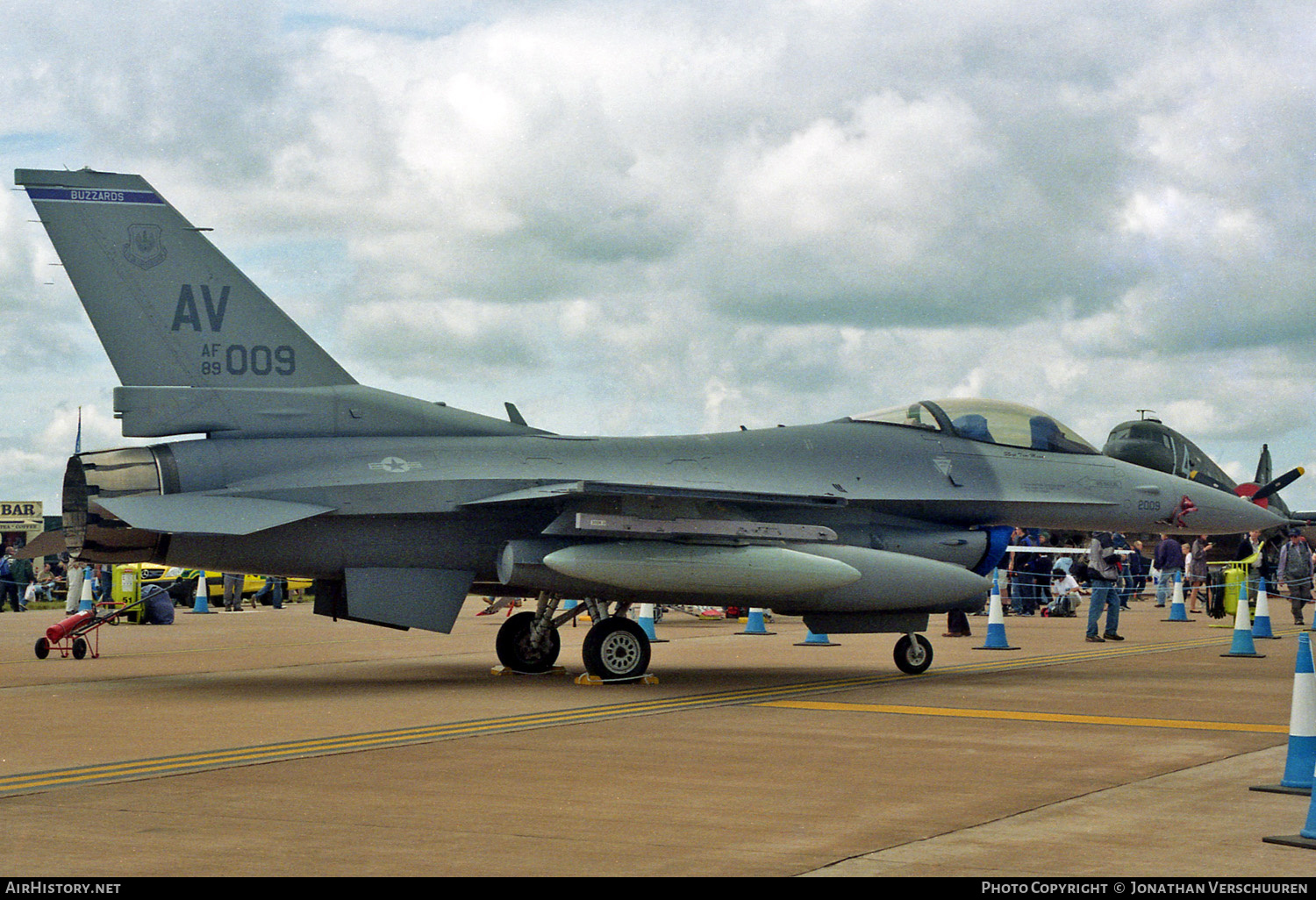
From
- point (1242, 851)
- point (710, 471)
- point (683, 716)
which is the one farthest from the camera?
point (710, 471)

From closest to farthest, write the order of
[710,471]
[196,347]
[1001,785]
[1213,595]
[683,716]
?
[1001,785]
[683,716]
[196,347]
[710,471]
[1213,595]

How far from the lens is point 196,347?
42.8 ft

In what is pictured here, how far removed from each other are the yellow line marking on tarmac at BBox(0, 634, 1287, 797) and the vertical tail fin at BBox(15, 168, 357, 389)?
4571 mm

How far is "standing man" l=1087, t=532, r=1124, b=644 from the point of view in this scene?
66.5 feet

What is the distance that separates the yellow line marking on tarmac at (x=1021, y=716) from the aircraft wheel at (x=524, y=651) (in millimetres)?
3508

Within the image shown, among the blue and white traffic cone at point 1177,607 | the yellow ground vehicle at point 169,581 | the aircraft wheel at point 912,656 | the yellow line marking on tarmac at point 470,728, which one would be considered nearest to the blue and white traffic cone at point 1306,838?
the yellow line marking on tarmac at point 470,728

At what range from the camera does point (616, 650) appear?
44.3 ft

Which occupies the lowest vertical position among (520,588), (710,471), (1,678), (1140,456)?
(1,678)

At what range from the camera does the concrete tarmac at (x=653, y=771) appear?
19.0 ft

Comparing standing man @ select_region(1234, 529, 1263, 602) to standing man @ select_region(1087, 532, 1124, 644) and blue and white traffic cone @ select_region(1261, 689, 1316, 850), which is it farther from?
blue and white traffic cone @ select_region(1261, 689, 1316, 850)

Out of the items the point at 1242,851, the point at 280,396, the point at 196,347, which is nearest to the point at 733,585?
the point at 280,396

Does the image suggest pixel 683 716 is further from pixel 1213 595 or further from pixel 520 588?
pixel 1213 595

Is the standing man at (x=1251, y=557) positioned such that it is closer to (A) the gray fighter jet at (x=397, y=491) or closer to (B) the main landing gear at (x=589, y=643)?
(A) the gray fighter jet at (x=397, y=491)

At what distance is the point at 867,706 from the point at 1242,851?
19.9ft
